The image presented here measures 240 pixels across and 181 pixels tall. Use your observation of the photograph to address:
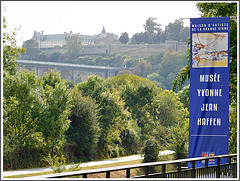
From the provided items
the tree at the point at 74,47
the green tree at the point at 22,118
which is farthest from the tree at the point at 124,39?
the green tree at the point at 22,118

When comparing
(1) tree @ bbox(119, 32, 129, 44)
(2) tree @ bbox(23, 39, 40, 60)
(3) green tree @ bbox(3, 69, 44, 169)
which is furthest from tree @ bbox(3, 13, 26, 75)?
(1) tree @ bbox(119, 32, 129, 44)

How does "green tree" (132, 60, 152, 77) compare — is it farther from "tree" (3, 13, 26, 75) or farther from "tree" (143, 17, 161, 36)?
"tree" (3, 13, 26, 75)

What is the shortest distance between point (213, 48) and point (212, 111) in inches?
54.2

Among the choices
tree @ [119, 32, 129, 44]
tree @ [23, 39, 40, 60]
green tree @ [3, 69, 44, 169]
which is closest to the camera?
green tree @ [3, 69, 44, 169]

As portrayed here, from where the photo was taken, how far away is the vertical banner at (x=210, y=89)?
8906 millimetres

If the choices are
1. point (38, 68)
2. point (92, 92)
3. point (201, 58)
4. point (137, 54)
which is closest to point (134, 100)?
point (92, 92)

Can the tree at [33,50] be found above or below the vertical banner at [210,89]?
above

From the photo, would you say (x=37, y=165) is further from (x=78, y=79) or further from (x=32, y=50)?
(x=32, y=50)

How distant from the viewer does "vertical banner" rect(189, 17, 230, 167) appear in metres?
8.91

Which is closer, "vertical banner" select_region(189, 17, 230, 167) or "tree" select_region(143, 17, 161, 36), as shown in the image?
"vertical banner" select_region(189, 17, 230, 167)

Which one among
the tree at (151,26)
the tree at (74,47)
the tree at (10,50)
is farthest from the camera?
the tree at (151,26)

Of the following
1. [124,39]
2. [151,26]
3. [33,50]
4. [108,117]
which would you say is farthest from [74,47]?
[108,117]

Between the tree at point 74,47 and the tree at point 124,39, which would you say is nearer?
the tree at point 74,47

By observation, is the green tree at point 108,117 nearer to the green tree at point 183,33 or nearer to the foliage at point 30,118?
the foliage at point 30,118
